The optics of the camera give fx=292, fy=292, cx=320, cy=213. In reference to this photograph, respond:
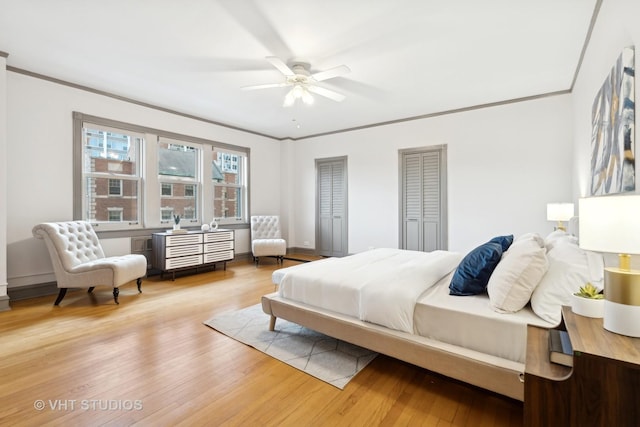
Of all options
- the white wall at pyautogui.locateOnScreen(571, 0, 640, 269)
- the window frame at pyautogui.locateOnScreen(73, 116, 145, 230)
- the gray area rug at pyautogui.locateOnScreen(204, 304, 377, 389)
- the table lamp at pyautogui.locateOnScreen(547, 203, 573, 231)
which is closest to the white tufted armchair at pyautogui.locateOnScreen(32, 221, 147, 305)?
the window frame at pyautogui.locateOnScreen(73, 116, 145, 230)

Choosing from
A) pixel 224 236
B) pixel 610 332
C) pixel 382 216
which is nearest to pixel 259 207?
pixel 224 236

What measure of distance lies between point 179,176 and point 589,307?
559 cm

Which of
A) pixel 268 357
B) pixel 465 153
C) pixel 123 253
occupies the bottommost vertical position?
pixel 268 357

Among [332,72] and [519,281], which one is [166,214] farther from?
[519,281]

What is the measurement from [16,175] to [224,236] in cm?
280

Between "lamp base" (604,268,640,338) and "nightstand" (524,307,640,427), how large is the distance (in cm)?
3

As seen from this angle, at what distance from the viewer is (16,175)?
3559 millimetres

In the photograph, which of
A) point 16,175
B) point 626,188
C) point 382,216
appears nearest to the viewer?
point 626,188

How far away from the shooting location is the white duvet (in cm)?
199

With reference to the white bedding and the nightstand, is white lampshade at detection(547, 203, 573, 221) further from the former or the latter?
the nightstand

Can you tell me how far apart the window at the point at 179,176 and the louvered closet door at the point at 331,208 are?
2.64 metres

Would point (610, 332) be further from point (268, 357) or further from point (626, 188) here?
point (268, 357)

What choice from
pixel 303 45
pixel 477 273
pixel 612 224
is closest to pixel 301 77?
pixel 303 45

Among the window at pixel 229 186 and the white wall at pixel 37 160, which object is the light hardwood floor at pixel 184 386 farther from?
the window at pixel 229 186
